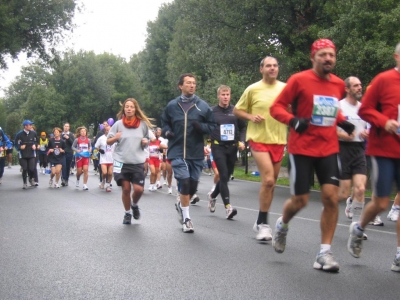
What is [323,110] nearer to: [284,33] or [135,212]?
[135,212]

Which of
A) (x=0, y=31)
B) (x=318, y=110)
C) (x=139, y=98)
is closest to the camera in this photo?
(x=318, y=110)

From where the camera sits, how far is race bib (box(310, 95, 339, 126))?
251 inches

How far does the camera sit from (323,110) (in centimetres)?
639

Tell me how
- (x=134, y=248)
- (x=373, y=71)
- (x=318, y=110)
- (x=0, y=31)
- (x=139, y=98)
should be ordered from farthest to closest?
(x=139, y=98), (x=0, y=31), (x=373, y=71), (x=134, y=248), (x=318, y=110)

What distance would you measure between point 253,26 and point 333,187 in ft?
65.9

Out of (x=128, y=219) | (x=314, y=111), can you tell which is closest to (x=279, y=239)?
(x=314, y=111)

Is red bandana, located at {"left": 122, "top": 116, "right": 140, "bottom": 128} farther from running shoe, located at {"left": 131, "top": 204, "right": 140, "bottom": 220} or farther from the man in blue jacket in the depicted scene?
running shoe, located at {"left": 131, "top": 204, "right": 140, "bottom": 220}

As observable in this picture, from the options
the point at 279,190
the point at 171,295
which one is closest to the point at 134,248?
the point at 171,295

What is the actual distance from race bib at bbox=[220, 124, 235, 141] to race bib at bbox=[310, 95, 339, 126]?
5080 mm

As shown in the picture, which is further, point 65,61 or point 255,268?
point 65,61

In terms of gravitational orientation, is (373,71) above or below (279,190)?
above

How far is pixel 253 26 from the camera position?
25906 mm

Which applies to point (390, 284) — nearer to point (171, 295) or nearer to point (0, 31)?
point (171, 295)

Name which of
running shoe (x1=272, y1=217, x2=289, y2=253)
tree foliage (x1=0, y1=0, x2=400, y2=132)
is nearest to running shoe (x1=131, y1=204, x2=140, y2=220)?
running shoe (x1=272, y1=217, x2=289, y2=253)
